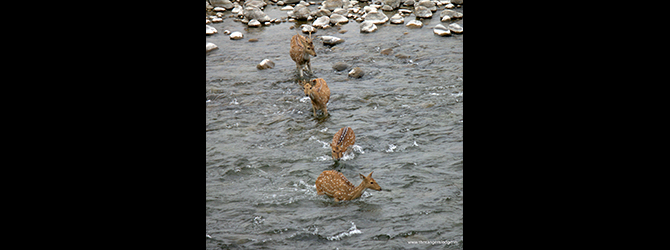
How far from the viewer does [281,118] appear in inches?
457

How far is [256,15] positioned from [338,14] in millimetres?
3178

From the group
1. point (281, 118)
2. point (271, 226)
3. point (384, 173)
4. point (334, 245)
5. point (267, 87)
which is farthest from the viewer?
point (267, 87)

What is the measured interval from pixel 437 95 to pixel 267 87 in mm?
4340

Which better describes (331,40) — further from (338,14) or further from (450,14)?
(450,14)

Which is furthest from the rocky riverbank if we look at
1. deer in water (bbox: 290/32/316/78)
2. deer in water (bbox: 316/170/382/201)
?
deer in water (bbox: 316/170/382/201)

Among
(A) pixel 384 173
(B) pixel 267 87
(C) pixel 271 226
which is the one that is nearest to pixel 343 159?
(A) pixel 384 173

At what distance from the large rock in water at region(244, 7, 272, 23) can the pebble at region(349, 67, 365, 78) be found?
7539 mm

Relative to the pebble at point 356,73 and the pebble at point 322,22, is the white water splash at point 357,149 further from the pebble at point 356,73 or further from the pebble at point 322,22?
the pebble at point 322,22

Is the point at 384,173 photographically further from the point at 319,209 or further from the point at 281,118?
the point at 281,118

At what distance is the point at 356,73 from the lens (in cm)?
1384

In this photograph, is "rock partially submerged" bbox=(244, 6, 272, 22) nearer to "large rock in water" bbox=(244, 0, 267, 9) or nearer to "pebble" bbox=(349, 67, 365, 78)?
"large rock in water" bbox=(244, 0, 267, 9)

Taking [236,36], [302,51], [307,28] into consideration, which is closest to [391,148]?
[302,51]

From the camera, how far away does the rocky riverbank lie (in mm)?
18203

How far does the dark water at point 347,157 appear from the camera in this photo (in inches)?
284
